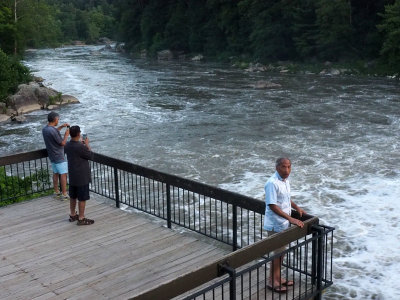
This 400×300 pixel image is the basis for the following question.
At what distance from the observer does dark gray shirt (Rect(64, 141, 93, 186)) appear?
27.0 feet

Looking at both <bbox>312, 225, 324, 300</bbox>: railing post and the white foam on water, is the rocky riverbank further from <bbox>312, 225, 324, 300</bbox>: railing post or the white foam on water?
<bbox>312, 225, 324, 300</bbox>: railing post

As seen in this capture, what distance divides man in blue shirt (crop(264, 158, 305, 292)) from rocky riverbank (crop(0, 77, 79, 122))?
935 inches

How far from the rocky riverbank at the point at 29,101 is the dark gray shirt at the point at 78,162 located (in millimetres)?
20673

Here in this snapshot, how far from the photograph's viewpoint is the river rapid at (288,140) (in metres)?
11.3

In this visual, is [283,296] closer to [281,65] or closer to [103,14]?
[281,65]

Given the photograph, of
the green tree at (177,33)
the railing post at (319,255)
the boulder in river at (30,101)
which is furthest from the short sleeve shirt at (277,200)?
the green tree at (177,33)

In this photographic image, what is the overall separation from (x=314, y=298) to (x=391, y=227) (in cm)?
602

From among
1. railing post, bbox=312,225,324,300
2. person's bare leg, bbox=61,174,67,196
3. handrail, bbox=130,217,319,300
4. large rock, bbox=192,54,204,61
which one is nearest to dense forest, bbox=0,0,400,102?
large rock, bbox=192,54,204,61

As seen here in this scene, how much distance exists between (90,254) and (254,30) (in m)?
54.4

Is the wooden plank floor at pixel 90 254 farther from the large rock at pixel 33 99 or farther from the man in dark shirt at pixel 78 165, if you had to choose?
the large rock at pixel 33 99

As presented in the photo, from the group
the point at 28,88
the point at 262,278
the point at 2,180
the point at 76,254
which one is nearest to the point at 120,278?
the point at 76,254

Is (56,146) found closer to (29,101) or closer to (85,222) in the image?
(85,222)

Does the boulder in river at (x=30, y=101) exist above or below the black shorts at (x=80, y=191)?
below

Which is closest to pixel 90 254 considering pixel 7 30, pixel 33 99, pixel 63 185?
pixel 63 185
